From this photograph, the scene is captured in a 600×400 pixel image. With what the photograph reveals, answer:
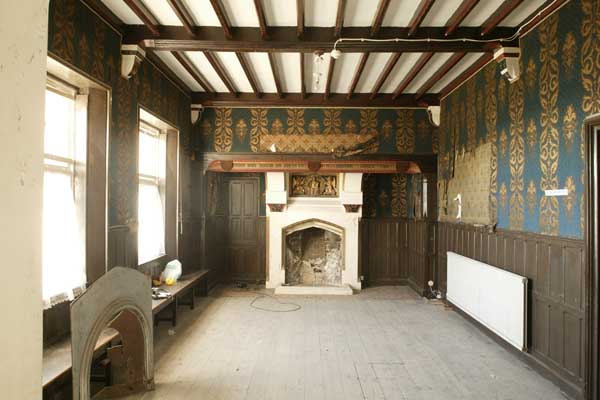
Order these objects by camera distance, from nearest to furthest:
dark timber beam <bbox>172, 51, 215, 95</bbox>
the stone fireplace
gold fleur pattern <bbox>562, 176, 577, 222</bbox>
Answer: gold fleur pattern <bbox>562, 176, 577, 222</bbox>, dark timber beam <bbox>172, 51, 215, 95</bbox>, the stone fireplace

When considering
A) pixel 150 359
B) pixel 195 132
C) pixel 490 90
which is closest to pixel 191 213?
pixel 195 132

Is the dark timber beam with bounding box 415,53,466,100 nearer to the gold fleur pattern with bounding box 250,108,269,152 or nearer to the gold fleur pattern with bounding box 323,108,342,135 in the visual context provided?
the gold fleur pattern with bounding box 323,108,342,135

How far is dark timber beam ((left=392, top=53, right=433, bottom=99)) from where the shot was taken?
179 inches

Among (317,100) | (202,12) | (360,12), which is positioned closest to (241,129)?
(317,100)

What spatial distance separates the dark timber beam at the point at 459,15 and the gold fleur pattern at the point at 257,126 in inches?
137

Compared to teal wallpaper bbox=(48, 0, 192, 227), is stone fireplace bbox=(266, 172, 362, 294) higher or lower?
lower

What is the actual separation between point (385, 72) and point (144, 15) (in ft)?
10.0

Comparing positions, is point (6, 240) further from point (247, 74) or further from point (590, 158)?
point (247, 74)

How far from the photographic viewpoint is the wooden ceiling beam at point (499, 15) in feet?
10.9

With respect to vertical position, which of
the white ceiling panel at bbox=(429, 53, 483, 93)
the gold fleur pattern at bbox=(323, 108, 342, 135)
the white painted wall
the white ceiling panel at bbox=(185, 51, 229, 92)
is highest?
the white ceiling panel at bbox=(185, 51, 229, 92)

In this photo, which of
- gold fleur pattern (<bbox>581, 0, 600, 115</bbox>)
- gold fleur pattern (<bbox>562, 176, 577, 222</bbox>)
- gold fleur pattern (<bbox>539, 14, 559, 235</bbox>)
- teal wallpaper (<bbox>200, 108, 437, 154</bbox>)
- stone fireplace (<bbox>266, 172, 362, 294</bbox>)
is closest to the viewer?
gold fleur pattern (<bbox>581, 0, 600, 115</bbox>)

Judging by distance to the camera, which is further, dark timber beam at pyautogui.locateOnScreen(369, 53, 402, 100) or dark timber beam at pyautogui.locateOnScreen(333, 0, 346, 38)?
dark timber beam at pyautogui.locateOnScreen(369, 53, 402, 100)

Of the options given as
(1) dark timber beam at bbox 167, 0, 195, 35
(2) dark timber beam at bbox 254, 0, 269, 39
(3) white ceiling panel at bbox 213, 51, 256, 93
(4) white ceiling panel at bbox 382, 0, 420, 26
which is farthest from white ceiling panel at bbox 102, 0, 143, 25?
(4) white ceiling panel at bbox 382, 0, 420, 26

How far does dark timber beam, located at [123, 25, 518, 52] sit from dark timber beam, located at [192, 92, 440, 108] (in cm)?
230
